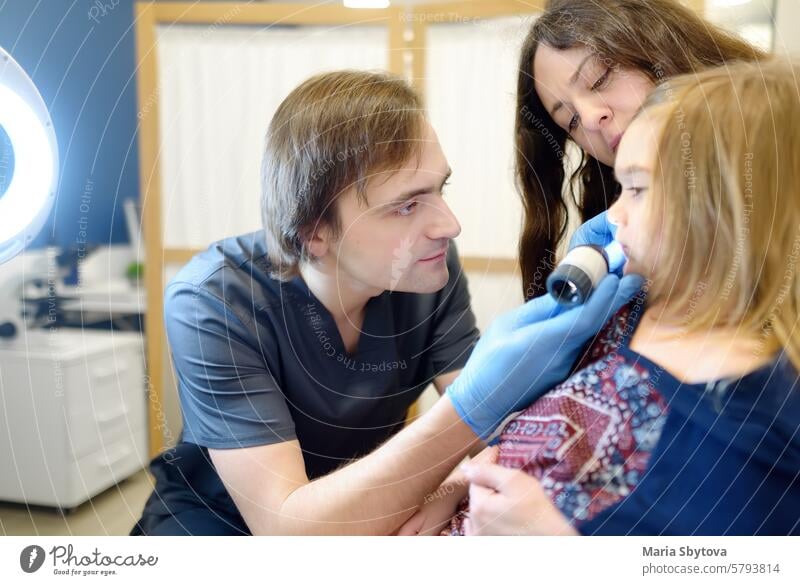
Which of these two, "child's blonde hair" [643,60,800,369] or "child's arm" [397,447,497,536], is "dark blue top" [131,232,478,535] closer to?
"child's arm" [397,447,497,536]

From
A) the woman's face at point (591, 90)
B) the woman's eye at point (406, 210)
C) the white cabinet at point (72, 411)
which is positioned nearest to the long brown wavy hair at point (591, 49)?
the woman's face at point (591, 90)

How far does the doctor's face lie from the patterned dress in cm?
17

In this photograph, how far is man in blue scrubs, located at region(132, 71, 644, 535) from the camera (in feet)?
2.23

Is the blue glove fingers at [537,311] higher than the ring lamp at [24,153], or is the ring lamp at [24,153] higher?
the ring lamp at [24,153]

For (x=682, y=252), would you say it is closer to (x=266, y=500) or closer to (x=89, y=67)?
(x=266, y=500)

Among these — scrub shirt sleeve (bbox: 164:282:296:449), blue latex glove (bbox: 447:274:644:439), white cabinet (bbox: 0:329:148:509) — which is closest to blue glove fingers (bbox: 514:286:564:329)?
blue latex glove (bbox: 447:274:644:439)

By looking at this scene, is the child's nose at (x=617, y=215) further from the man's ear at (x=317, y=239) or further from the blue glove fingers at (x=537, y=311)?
the man's ear at (x=317, y=239)

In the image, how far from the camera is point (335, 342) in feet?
2.47

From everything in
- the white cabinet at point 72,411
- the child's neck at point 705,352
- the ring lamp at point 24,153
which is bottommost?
the white cabinet at point 72,411

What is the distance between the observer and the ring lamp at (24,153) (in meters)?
0.71

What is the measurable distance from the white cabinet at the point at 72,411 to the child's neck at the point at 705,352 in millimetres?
510

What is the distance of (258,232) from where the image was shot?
72 centimetres

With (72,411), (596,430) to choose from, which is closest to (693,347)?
(596,430)
